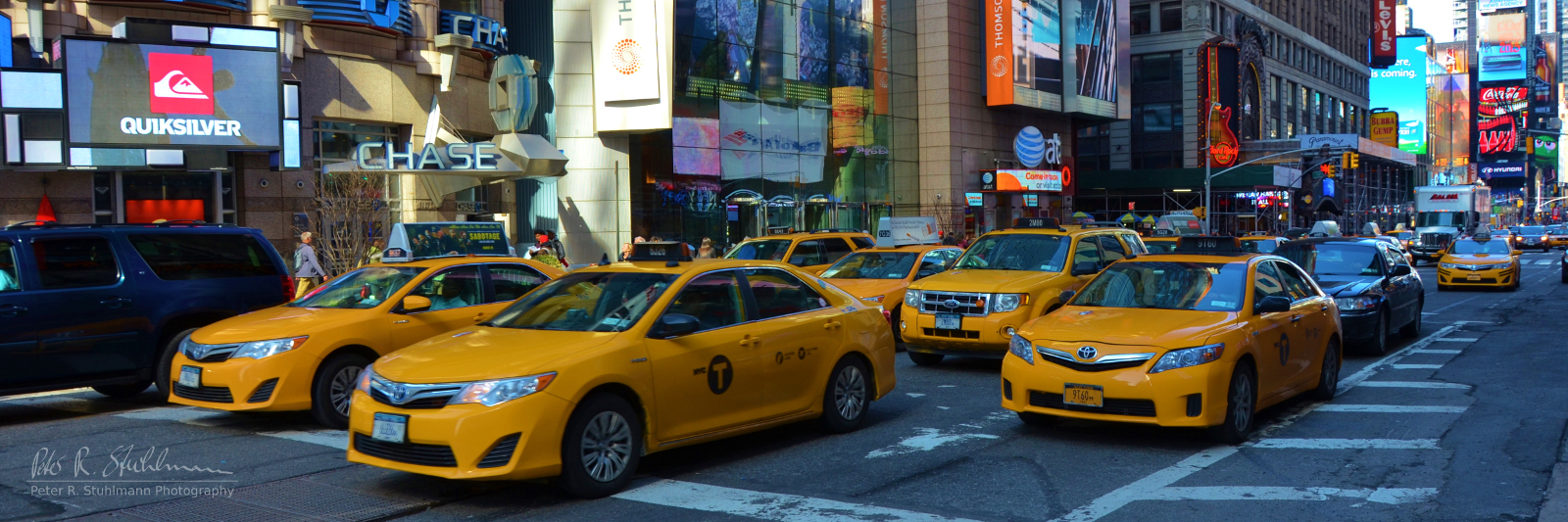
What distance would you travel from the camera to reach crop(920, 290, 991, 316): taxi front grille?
40.3 ft

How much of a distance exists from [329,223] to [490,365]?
58.2 ft

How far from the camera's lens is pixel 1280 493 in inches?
267

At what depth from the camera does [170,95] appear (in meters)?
21.0

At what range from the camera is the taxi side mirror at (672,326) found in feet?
23.6

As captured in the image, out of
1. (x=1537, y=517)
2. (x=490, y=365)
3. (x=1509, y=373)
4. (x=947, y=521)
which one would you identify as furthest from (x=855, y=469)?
(x=1509, y=373)

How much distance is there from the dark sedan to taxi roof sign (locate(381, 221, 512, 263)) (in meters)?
10.2

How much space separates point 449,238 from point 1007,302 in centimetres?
704

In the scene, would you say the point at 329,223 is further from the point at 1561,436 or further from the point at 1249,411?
the point at 1561,436

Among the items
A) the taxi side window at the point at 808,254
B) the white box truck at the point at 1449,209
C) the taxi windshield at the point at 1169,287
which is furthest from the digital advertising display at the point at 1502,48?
the taxi windshield at the point at 1169,287

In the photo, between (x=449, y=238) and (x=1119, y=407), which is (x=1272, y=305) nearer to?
(x=1119, y=407)

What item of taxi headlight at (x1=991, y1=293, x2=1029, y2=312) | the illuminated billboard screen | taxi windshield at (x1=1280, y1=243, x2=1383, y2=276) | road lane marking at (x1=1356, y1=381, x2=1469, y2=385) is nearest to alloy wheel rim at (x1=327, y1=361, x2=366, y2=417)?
taxi headlight at (x1=991, y1=293, x2=1029, y2=312)

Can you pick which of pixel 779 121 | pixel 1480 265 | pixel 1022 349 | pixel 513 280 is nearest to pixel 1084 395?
pixel 1022 349

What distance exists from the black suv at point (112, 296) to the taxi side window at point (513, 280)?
253 cm

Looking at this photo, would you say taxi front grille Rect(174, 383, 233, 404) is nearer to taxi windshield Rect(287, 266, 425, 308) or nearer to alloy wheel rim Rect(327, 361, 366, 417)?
alloy wheel rim Rect(327, 361, 366, 417)
